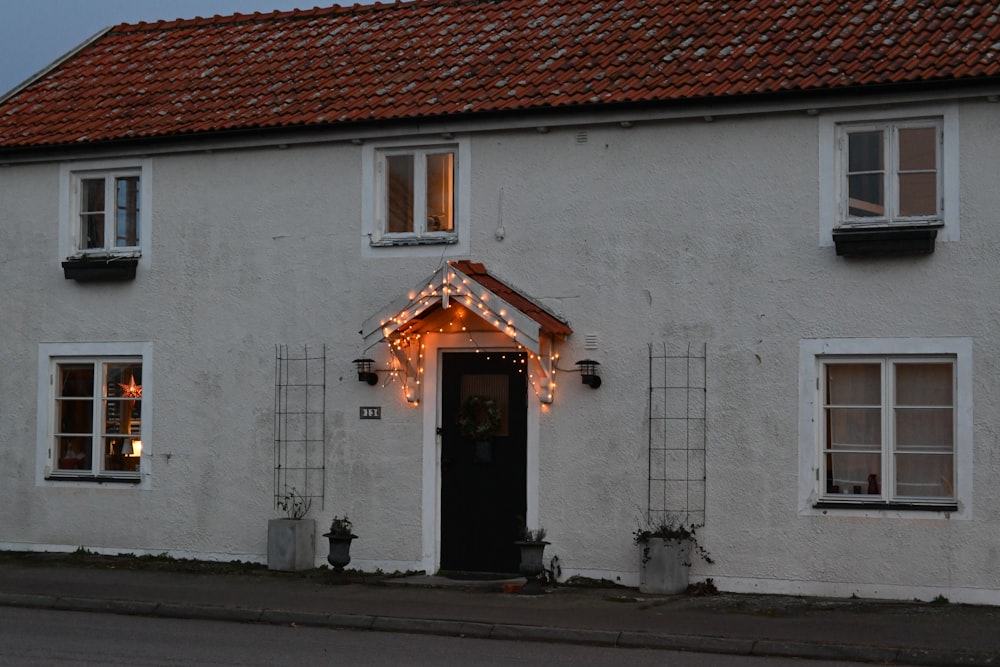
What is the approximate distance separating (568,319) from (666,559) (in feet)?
8.84

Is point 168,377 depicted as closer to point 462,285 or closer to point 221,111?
point 221,111

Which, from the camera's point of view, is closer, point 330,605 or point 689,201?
point 330,605

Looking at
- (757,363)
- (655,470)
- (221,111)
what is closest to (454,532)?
(655,470)

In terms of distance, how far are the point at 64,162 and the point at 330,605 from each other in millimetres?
7071

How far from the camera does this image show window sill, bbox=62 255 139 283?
17.3 meters

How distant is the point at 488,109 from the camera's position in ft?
50.4

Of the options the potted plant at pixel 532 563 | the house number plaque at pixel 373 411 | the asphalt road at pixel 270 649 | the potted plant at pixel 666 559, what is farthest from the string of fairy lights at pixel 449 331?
the asphalt road at pixel 270 649

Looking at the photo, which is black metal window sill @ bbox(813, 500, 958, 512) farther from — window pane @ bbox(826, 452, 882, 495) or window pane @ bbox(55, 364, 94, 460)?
window pane @ bbox(55, 364, 94, 460)

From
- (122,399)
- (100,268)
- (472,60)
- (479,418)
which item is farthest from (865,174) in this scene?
(122,399)

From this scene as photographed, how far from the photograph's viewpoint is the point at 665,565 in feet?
47.4

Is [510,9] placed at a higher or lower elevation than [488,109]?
higher

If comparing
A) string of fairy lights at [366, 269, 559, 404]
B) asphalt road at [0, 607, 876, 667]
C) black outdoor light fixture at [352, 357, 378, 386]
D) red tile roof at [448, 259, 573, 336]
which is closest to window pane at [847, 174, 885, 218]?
red tile roof at [448, 259, 573, 336]

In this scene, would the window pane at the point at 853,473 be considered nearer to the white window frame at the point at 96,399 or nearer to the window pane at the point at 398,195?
the window pane at the point at 398,195

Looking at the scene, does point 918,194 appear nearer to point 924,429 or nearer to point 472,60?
point 924,429
